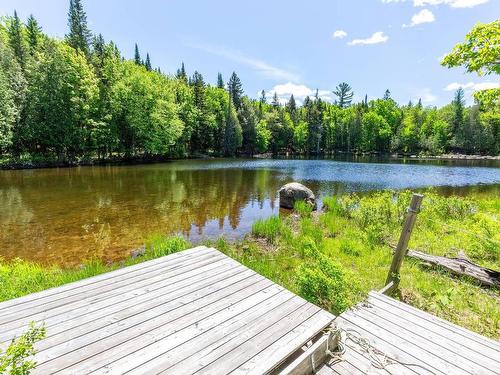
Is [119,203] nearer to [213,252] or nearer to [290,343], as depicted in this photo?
[213,252]

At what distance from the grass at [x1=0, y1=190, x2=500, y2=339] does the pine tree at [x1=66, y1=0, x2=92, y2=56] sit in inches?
1831

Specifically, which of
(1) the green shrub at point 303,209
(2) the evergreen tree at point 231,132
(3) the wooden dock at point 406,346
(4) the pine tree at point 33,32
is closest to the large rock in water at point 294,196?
(1) the green shrub at point 303,209

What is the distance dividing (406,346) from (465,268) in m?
3.45

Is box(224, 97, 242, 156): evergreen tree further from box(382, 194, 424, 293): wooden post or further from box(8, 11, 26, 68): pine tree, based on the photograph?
box(382, 194, 424, 293): wooden post

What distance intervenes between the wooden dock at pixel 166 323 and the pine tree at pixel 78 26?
48615 mm

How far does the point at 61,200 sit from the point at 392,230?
15275 millimetres

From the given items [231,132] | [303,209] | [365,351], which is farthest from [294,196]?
[231,132]

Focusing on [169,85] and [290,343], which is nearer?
[290,343]

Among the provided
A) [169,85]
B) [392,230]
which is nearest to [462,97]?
[169,85]

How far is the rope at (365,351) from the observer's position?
105 inches

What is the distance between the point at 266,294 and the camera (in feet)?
11.5

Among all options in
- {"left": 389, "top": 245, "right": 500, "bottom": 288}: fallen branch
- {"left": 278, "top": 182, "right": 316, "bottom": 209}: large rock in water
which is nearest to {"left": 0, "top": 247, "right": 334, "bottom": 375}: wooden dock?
{"left": 389, "top": 245, "right": 500, "bottom": 288}: fallen branch

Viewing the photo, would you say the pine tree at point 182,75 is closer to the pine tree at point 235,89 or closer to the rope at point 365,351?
the pine tree at point 235,89

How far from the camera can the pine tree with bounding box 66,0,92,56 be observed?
40531 millimetres
